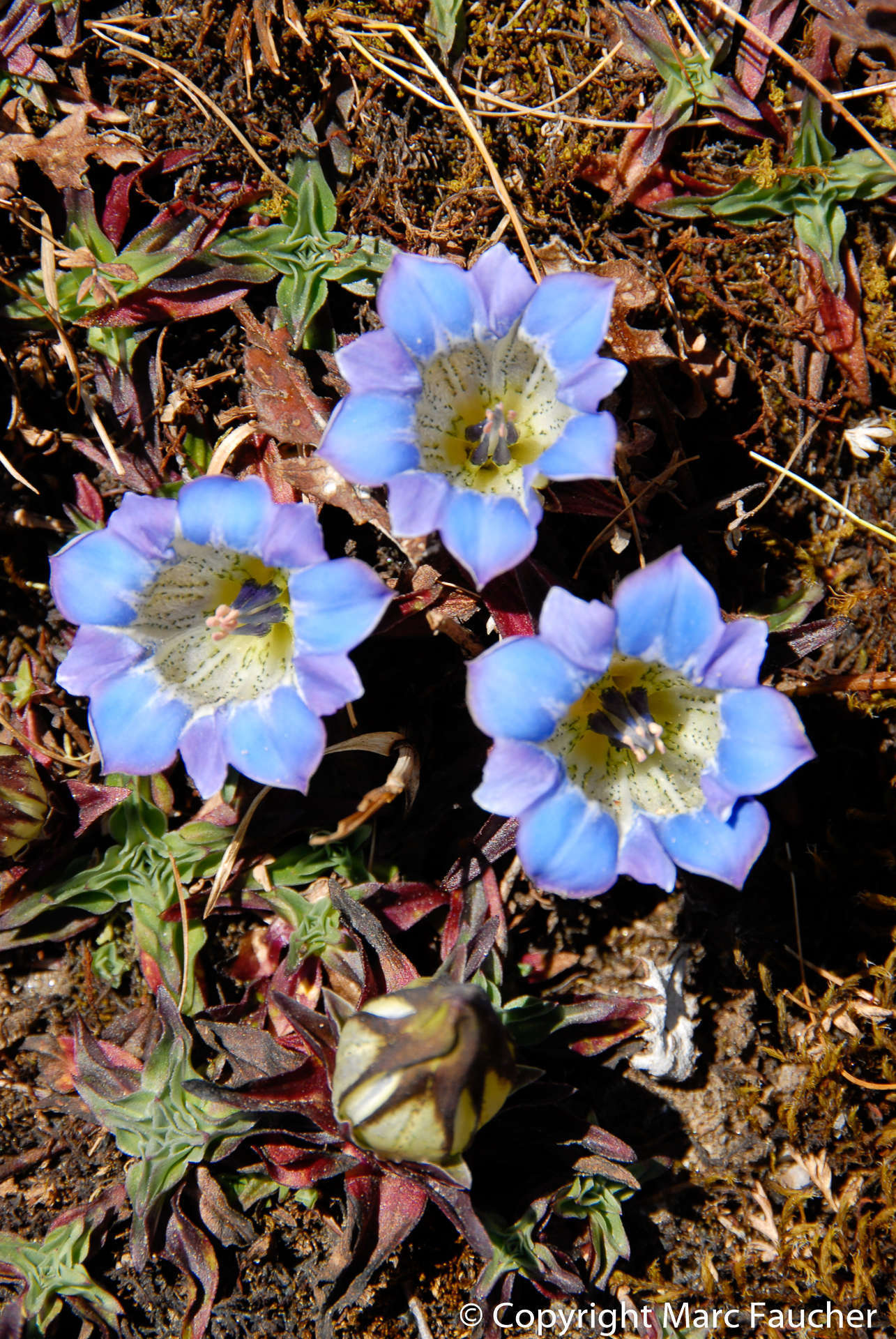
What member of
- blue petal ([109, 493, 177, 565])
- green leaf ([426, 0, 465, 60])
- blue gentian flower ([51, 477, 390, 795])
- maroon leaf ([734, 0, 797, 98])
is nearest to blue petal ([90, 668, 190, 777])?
blue gentian flower ([51, 477, 390, 795])

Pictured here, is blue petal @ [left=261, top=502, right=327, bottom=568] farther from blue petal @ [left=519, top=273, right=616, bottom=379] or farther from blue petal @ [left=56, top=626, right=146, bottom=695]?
blue petal @ [left=519, top=273, right=616, bottom=379]

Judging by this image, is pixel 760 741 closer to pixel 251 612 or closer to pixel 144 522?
pixel 251 612

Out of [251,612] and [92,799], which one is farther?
[92,799]

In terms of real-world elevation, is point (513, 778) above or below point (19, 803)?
above

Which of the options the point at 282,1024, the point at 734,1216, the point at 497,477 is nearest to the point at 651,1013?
the point at 734,1216

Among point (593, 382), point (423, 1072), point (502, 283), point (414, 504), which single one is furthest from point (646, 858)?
point (502, 283)

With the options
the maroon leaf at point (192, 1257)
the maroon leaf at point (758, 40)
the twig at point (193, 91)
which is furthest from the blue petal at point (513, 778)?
the maroon leaf at point (758, 40)

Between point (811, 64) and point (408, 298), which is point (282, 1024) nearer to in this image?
point (408, 298)
